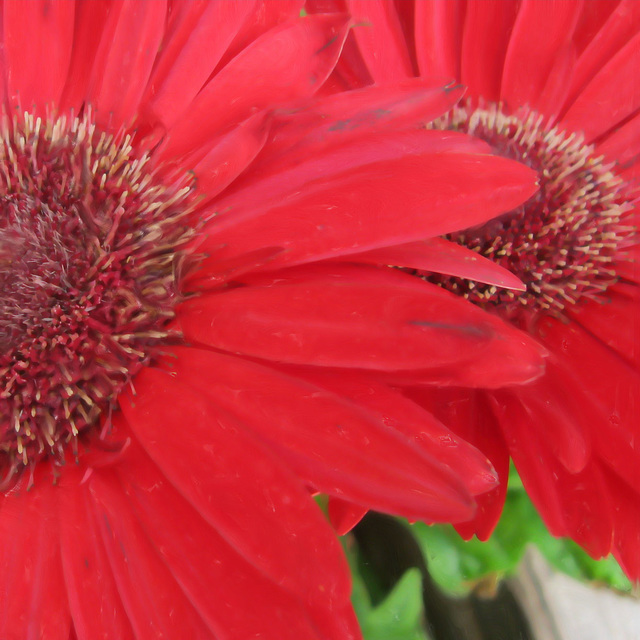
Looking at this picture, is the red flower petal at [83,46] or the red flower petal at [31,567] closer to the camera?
the red flower petal at [31,567]

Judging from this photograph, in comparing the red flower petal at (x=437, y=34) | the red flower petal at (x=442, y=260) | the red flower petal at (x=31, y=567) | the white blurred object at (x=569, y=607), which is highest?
the red flower petal at (x=437, y=34)

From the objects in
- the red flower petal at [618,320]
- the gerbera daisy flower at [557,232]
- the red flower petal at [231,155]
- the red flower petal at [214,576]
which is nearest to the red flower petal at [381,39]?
the gerbera daisy flower at [557,232]

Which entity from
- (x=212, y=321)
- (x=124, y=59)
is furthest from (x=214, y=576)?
(x=124, y=59)

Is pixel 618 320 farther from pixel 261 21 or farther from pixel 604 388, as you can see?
pixel 261 21

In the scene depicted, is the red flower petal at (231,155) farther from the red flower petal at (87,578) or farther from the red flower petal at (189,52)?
the red flower petal at (87,578)

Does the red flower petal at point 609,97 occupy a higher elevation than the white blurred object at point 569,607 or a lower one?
higher

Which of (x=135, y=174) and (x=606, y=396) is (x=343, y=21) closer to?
(x=135, y=174)

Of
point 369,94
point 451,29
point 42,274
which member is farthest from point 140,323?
point 451,29
